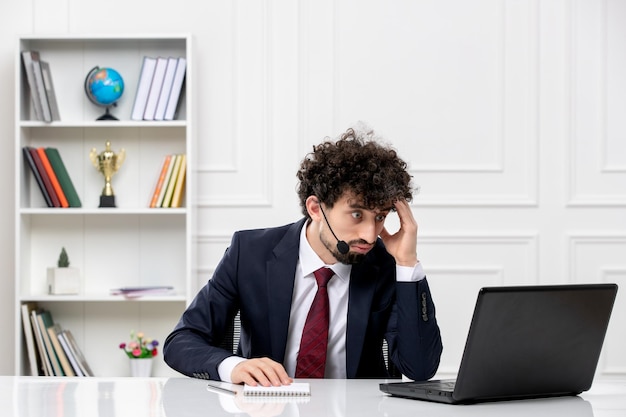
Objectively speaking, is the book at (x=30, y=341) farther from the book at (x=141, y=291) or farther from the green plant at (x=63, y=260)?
the book at (x=141, y=291)

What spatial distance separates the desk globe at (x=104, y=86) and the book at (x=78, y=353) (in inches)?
38.4

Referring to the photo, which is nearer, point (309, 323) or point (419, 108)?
A: point (309, 323)

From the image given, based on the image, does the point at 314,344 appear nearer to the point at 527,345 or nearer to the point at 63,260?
the point at 527,345

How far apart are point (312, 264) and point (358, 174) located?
0.28 m

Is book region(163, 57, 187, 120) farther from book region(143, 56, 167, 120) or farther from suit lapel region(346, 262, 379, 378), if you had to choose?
suit lapel region(346, 262, 379, 378)

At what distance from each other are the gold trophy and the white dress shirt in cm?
172

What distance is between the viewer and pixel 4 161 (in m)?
3.84

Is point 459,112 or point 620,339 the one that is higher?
point 459,112

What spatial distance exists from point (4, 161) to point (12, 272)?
0.51 meters

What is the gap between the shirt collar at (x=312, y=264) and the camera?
2188 millimetres

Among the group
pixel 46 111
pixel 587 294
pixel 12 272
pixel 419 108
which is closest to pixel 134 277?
pixel 12 272

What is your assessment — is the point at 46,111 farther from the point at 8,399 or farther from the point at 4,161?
the point at 8,399

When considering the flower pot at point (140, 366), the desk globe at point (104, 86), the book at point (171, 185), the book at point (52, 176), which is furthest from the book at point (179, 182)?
the flower pot at point (140, 366)

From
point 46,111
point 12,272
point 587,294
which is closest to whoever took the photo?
point 587,294
